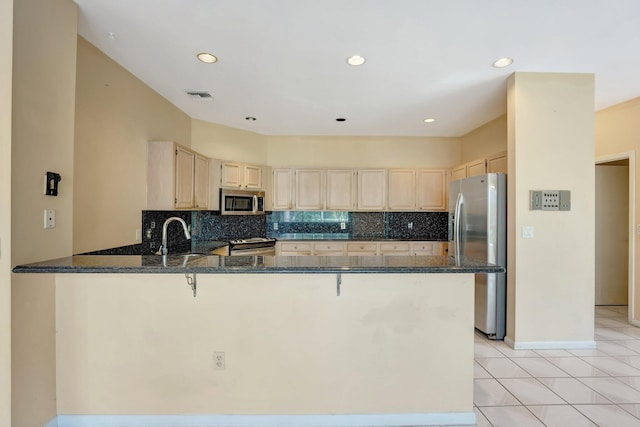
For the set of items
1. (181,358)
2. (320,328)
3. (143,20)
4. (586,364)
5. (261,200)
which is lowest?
(586,364)

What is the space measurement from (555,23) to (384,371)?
259cm

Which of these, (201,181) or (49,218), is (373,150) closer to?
(201,181)

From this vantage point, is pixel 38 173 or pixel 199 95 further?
pixel 199 95

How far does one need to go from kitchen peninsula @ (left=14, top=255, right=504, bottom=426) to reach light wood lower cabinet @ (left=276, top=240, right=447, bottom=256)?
9.66 ft

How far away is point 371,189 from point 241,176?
2.08m

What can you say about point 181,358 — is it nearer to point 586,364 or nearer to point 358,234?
point 586,364

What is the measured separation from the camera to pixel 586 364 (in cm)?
267

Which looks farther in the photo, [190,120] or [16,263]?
[190,120]

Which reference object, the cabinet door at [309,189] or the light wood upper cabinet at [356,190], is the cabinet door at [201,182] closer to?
the light wood upper cabinet at [356,190]

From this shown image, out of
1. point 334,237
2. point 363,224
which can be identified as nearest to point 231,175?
point 334,237

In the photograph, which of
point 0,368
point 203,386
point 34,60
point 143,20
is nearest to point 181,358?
point 203,386

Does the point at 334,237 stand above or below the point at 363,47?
below

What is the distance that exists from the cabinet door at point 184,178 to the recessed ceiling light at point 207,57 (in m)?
1.09

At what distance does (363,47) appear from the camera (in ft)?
8.04
